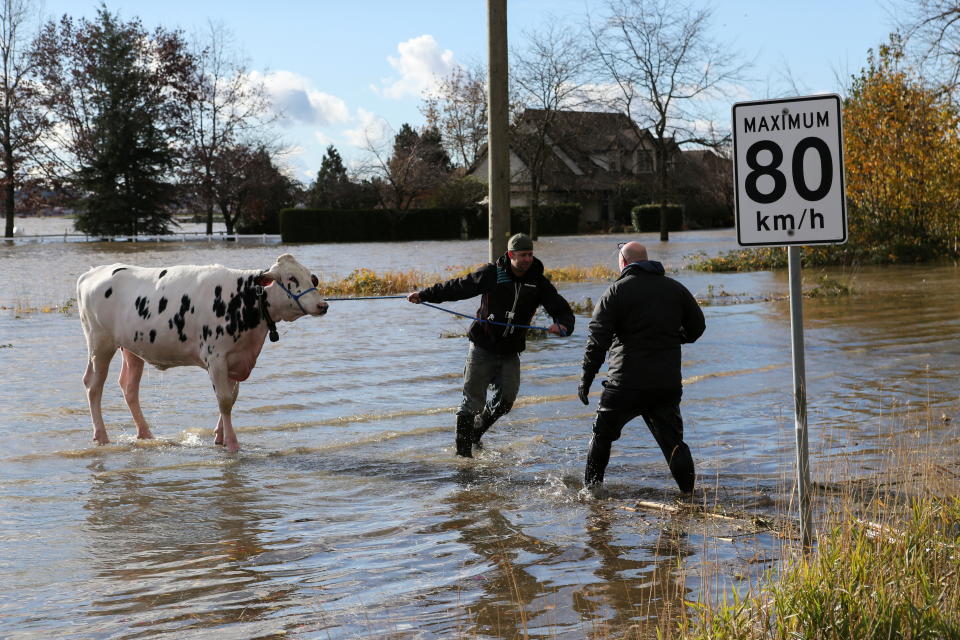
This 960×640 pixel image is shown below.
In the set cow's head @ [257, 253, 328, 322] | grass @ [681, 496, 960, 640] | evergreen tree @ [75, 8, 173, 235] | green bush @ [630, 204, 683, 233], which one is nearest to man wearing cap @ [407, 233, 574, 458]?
cow's head @ [257, 253, 328, 322]

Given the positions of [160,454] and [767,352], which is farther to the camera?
[767,352]

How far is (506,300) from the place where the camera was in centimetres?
941

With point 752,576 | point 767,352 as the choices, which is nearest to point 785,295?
point 767,352

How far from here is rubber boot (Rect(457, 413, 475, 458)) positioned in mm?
9641

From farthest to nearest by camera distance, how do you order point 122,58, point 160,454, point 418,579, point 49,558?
1. point 122,58
2. point 160,454
3. point 49,558
4. point 418,579

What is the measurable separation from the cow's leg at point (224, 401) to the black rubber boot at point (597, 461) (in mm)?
3669

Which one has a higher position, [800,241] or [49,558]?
[800,241]

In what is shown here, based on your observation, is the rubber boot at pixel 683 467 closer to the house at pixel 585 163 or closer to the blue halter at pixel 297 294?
the blue halter at pixel 297 294

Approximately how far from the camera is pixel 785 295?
25.2 m

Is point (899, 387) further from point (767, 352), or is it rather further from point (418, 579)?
point (418, 579)

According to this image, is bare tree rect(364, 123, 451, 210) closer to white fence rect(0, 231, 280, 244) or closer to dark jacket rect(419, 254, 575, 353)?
white fence rect(0, 231, 280, 244)

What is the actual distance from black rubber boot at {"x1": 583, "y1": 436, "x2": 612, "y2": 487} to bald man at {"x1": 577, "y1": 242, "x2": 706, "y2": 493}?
0.20 m

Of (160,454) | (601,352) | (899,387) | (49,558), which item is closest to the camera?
(49,558)

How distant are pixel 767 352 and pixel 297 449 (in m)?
8.55
